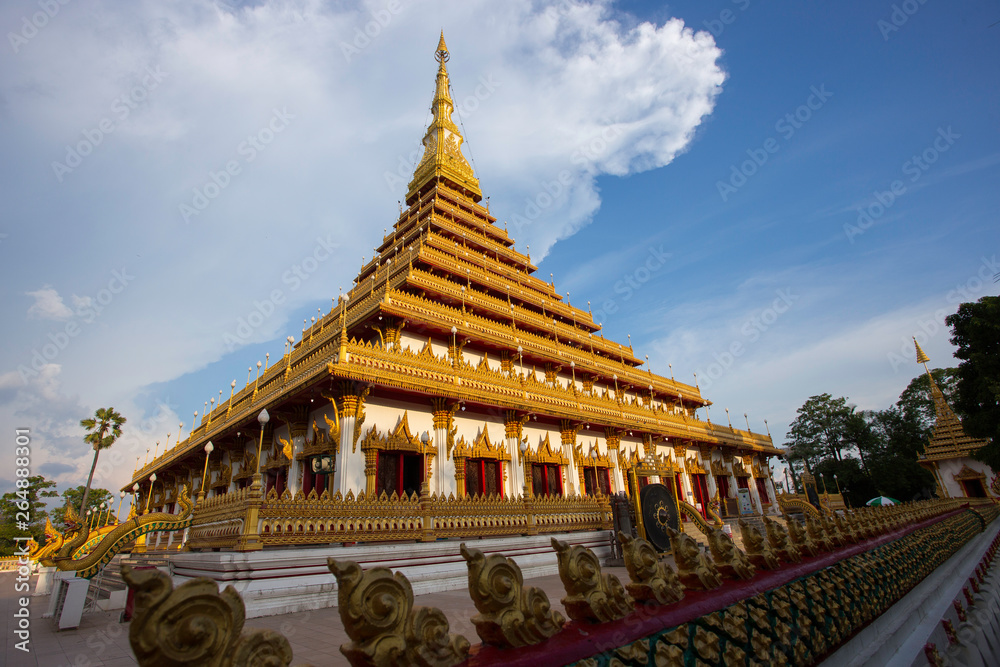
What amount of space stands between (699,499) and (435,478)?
16650mm

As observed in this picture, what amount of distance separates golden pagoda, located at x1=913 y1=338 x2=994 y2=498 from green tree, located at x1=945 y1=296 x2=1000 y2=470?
7.77 meters

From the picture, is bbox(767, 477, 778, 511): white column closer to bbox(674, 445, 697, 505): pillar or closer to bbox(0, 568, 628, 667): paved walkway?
bbox(674, 445, 697, 505): pillar

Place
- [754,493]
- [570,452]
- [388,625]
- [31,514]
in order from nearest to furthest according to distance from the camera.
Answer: [388,625], [570,452], [754,493], [31,514]

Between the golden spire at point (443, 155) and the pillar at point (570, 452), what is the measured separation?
16701 millimetres

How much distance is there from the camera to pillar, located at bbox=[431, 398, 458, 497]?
14.9 meters

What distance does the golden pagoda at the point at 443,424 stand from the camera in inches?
418

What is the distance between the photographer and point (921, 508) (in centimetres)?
802

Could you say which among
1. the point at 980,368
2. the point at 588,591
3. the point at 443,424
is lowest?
the point at 588,591

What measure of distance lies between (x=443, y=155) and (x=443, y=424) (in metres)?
20.2

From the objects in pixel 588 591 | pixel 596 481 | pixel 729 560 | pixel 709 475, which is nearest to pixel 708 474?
pixel 709 475

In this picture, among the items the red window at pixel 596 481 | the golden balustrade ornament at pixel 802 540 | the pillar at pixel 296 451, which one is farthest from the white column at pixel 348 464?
the golden balustrade ornament at pixel 802 540

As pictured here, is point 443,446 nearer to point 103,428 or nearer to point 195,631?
point 195,631

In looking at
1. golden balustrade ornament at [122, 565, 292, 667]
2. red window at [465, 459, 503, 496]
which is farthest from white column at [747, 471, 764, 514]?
golden balustrade ornament at [122, 565, 292, 667]

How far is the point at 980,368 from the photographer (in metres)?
Result: 20.3
